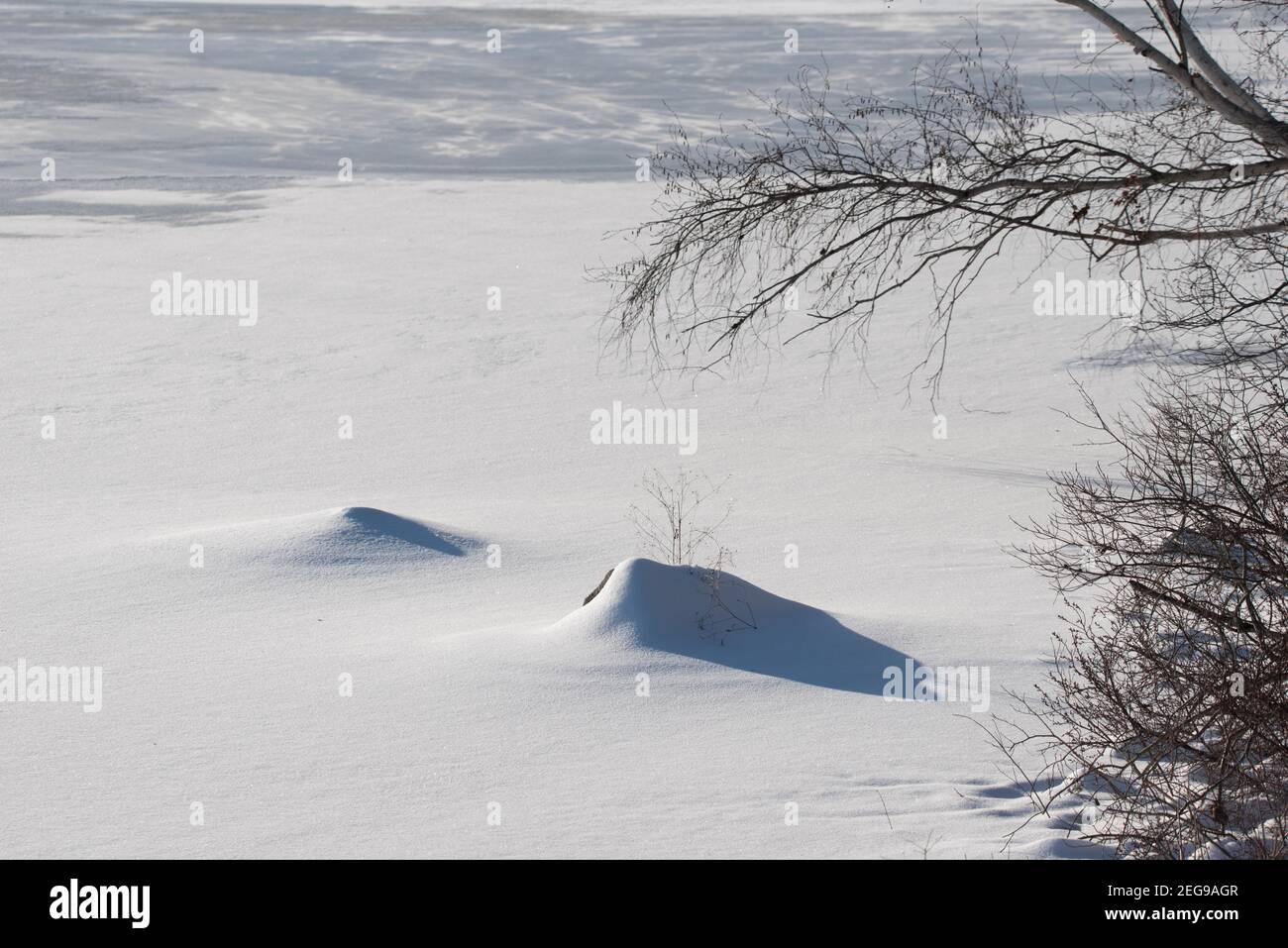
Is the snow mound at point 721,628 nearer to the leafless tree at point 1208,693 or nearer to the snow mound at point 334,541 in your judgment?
the leafless tree at point 1208,693

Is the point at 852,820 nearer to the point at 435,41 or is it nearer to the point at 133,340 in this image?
the point at 133,340

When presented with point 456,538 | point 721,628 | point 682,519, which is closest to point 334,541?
point 456,538

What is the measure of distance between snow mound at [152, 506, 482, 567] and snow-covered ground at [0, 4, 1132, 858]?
27 millimetres

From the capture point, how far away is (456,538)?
11.0m

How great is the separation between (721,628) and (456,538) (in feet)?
9.94

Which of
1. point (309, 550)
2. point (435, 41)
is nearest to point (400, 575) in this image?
point (309, 550)

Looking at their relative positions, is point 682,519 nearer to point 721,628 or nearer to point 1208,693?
point 721,628

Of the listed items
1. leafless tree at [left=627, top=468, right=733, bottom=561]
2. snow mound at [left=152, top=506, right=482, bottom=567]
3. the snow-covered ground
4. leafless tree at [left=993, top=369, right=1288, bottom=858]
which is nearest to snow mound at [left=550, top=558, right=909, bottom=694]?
the snow-covered ground

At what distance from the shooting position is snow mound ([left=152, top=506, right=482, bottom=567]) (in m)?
10.3

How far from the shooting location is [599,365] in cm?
1720

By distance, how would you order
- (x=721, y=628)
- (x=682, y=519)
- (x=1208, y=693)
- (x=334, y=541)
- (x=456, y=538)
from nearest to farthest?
1. (x=1208, y=693)
2. (x=721, y=628)
3. (x=334, y=541)
4. (x=456, y=538)
5. (x=682, y=519)

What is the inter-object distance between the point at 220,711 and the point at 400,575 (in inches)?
104

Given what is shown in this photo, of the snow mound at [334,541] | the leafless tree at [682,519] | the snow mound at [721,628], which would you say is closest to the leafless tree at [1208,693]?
the snow mound at [721,628]

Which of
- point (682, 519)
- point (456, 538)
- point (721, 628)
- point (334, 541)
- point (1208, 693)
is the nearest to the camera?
point (1208, 693)
